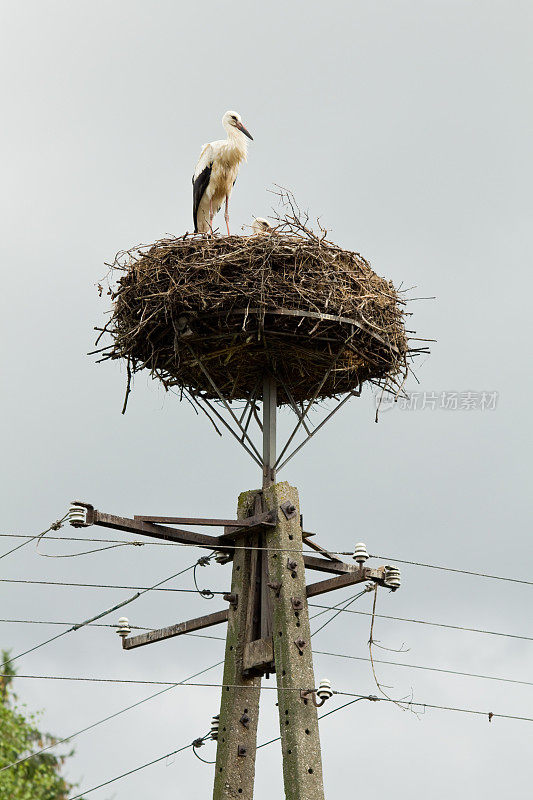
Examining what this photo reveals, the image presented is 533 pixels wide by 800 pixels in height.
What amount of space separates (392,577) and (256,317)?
2.42 meters

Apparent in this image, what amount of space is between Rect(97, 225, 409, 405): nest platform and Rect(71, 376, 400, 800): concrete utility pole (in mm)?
802

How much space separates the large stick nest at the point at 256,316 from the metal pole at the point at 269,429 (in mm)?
123

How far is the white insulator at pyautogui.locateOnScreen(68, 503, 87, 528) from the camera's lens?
12.2m

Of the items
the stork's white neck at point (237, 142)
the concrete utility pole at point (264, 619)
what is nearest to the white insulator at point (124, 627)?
the concrete utility pole at point (264, 619)

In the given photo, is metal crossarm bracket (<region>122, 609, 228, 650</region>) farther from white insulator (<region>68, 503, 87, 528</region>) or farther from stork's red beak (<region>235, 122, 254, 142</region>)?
stork's red beak (<region>235, 122, 254, 142</region>)

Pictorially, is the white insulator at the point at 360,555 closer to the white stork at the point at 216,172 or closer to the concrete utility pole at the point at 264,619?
the concrete utility pole at the point at 264,619

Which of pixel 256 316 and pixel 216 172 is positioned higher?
pixel 216 172

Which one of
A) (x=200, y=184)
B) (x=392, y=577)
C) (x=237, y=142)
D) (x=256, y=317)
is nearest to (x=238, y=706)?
(x=392, y=577)

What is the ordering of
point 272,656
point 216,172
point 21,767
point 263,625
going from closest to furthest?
point 272,656, point 263,625, point 216,172, point 21,767

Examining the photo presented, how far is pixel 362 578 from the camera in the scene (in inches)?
494

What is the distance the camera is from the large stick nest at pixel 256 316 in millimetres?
13219

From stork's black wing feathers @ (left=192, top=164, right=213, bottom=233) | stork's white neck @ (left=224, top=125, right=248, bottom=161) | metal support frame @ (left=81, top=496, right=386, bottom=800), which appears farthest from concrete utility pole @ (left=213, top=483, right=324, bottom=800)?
stork's white neck @ (left=224, top=125, right=248, bottom=161)

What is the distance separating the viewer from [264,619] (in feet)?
43.1

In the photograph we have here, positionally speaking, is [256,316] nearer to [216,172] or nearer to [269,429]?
[269,429]
